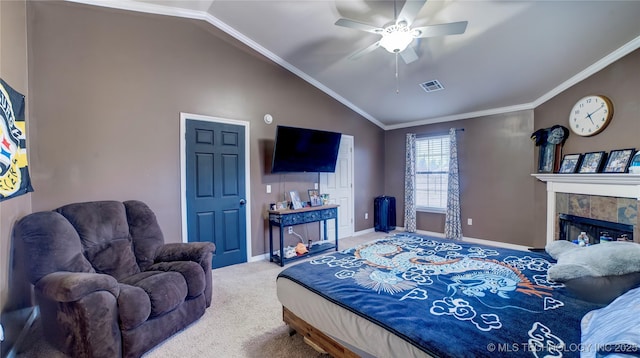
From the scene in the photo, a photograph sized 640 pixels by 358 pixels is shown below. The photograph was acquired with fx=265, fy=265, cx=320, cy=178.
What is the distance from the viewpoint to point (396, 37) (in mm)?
2561

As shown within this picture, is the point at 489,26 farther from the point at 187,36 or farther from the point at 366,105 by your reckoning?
the point at 187,36

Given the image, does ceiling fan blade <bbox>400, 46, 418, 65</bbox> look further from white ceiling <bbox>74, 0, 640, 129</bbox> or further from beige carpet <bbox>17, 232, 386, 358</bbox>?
beige carpet <bbox>17, 232, 386, 358</bbox>

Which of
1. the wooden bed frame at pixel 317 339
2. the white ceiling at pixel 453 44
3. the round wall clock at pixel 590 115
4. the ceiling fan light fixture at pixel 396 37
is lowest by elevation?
the wooden bed frame at pixel 317 339

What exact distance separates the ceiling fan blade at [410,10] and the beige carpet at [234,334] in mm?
2860

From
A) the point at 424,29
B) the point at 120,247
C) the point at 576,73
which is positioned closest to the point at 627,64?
the point at 576,73

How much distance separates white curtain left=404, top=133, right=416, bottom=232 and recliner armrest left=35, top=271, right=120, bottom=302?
520cm

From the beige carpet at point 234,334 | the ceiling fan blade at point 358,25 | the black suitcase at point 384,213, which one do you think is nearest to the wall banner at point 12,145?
the beige carpet at point 234,334

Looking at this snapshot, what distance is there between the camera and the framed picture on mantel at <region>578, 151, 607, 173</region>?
11.0 ft

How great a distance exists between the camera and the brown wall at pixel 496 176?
452 centimetres

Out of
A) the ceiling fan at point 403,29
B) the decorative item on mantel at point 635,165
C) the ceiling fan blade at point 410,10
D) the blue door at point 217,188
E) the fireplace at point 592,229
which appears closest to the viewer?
the ceiling fan blade at point 410,10

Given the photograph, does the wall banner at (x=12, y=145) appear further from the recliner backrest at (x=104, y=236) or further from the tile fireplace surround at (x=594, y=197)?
the tile fireplace surround at (x=594, y=197)

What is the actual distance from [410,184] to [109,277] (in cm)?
528

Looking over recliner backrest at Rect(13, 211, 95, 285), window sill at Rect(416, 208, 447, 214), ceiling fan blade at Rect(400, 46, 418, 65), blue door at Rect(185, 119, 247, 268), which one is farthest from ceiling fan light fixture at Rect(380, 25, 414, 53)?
window sill at Rect(416, 208, 447, 214)

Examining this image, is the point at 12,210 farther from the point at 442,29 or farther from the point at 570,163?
the point at 570,163
